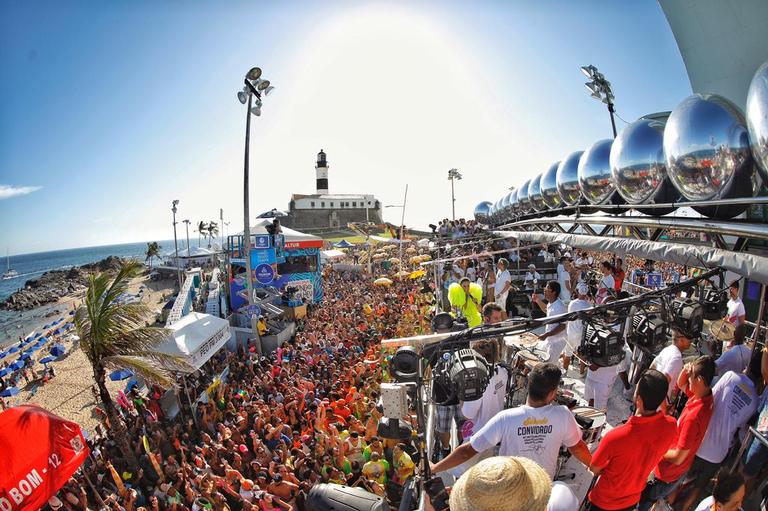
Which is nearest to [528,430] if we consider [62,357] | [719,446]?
[719,446]

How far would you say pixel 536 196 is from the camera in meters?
9.34

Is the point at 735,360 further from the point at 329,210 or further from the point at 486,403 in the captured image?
the point at 329,210

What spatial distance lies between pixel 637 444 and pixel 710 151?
2467 millimetres

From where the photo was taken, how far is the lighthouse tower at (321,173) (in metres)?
77.1

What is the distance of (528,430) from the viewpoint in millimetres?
2723

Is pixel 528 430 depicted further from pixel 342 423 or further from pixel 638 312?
pixel 342 423

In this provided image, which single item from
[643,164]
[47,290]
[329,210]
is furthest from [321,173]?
[643,164]

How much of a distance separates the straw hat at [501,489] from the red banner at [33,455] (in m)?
5.96

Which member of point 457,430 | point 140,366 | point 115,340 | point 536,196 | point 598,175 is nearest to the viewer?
point 457,430

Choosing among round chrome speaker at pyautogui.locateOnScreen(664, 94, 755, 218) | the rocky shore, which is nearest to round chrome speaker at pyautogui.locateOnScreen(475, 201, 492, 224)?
round chrome speaker at pyautogui.locateOnScreen(664, 94, 755, 218)

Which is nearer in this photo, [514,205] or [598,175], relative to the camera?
[598,175]

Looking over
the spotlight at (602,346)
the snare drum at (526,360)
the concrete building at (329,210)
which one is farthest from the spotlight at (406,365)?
the concrete building at (329,210)

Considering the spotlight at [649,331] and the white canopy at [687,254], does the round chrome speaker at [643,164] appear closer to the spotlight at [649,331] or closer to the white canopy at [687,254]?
the white canopy at [687,254]

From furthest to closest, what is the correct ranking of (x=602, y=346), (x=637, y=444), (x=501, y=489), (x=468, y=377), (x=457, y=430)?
(x=457, y=430)
(x=602, y=346)
(x=468, y=377)
(x=637, y=444)
(x=501, y=489)
